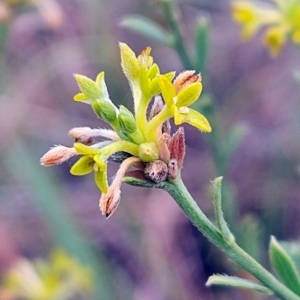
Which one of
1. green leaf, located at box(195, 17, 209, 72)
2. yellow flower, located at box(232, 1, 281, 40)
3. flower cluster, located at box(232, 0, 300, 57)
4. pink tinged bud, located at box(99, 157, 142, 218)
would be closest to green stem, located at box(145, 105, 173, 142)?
pink tinged bud, located at box(99, 157, 142, 218)

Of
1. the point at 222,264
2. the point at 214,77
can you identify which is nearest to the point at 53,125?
the point at 214,77

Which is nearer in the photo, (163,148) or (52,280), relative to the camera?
(163,148)

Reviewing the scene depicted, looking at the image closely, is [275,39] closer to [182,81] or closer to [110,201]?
[182,81]

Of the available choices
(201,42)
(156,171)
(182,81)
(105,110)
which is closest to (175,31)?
(201,42)

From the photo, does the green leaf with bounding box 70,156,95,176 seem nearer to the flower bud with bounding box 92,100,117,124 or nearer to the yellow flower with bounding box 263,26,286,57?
the flower bud with bounding box 92,100,117,124

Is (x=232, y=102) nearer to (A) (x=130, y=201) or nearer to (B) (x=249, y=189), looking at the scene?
(B) (x=249, y=189)

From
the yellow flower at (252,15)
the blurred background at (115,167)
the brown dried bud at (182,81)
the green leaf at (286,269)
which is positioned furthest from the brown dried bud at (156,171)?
the yellow flower at (252,15)

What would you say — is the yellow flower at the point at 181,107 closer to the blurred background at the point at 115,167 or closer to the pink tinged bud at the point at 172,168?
the pink tinged bud at the point at 172,168
